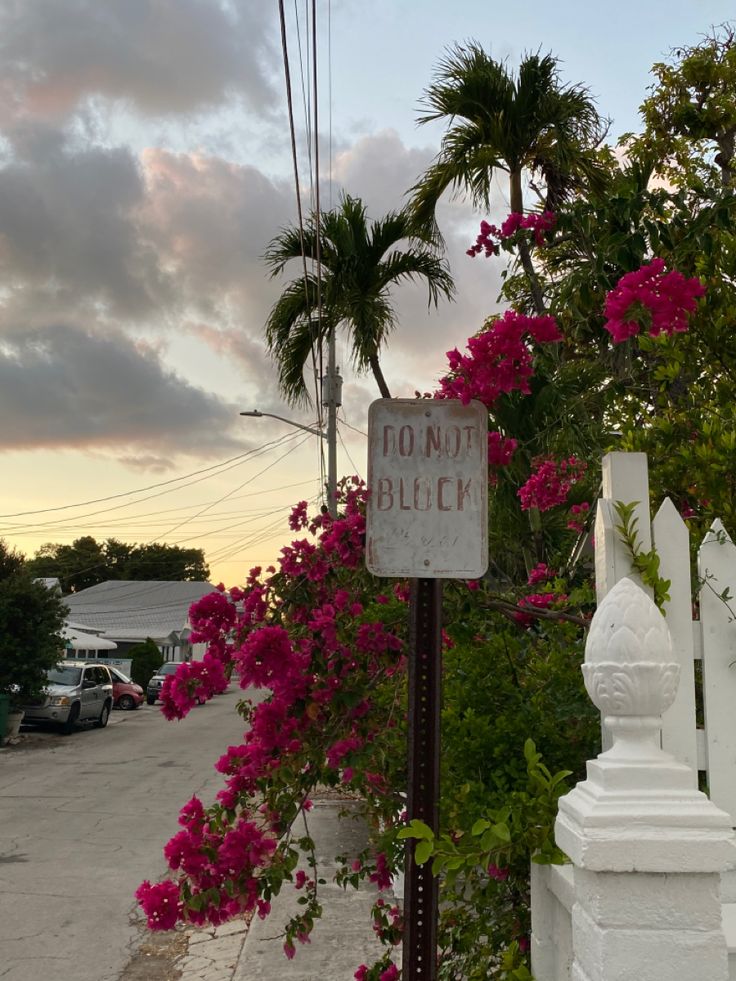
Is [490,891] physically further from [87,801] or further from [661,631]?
[87,801]

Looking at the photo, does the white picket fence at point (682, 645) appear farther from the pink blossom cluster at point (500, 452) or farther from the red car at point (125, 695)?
the red car at point (125, 695)

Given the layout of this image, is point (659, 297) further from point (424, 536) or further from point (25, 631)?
point (25, 631)

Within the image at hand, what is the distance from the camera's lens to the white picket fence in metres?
2.41

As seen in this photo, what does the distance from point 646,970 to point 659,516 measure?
1166 mm

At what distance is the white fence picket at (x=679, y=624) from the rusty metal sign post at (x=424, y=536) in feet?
1.65

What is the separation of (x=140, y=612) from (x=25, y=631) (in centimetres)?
3827

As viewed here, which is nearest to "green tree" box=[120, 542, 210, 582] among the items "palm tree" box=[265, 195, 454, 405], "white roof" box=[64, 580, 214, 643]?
"white roof" box=[64, 580, 214, 643]

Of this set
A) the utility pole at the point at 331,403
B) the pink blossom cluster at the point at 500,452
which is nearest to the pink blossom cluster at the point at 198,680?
the pink blossom cluster at the point at 500,452

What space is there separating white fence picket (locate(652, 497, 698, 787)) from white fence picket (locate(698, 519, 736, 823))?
0.05m

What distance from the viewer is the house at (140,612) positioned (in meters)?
52.6

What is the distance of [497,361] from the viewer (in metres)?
3.38

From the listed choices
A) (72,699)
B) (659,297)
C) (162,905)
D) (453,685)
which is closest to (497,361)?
(659,297)

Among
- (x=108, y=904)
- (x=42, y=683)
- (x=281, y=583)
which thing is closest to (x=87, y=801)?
(x=108, y=904)

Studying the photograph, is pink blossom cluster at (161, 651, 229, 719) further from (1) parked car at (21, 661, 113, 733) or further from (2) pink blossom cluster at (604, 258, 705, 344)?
(1) parked car at (21, 661, 113, 733)
